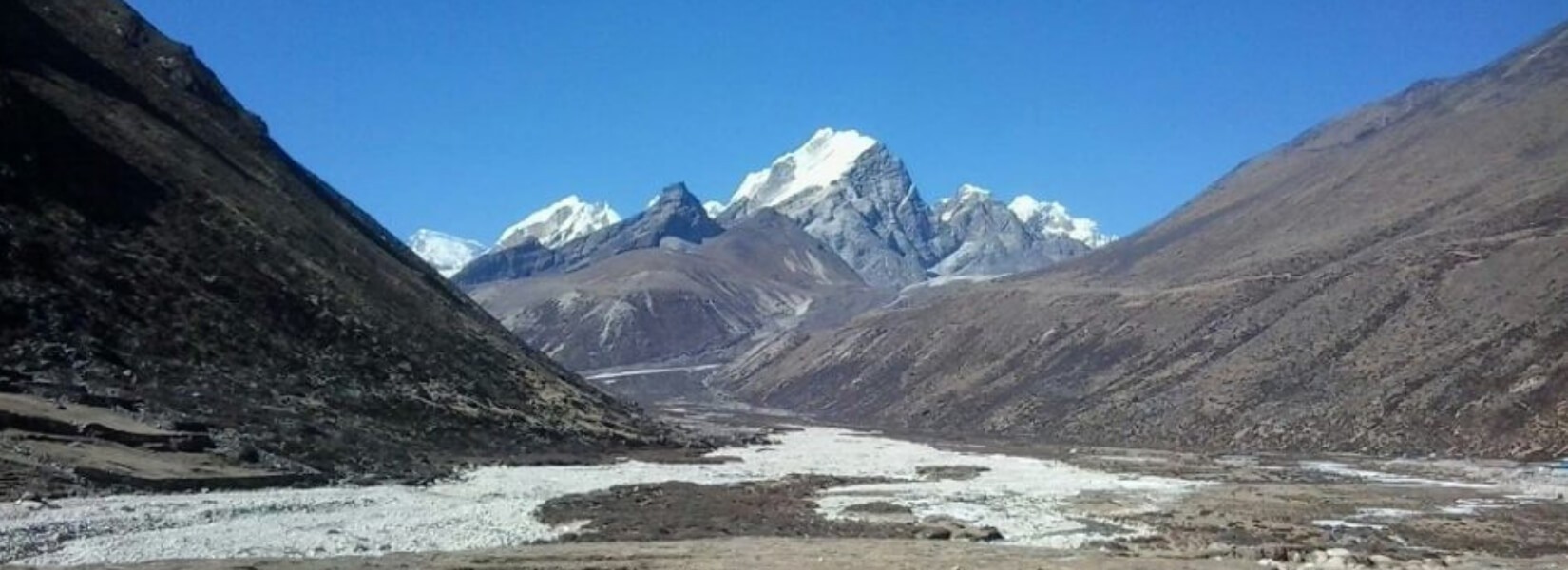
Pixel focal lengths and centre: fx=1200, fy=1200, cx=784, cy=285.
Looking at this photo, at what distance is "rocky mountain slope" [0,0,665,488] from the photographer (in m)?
49.9

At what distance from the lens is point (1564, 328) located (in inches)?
3167

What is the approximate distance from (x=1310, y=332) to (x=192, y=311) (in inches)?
3407

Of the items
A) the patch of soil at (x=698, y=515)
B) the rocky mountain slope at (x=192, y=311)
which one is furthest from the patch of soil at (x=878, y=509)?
the rocky mountain slope at (x=192, y=311)

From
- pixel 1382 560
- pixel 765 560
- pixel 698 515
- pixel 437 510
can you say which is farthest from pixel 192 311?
pixel 1382 560

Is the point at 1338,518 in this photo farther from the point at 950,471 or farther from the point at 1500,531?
the point at 950,471

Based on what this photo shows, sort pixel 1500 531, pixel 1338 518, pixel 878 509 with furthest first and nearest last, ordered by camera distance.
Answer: pixel 878 509 < pixel 1338 518 < pixel 1500 531

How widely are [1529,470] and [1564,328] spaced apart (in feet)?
74.1

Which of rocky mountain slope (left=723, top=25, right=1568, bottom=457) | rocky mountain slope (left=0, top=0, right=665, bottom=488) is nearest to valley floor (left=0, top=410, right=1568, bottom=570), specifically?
rocky mountain slope (left=0, top=0, right=665, bottom=488)

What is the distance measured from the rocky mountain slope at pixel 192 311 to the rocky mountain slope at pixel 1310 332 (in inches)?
1869

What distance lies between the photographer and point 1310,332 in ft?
339

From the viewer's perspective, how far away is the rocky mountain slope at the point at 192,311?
164 feet

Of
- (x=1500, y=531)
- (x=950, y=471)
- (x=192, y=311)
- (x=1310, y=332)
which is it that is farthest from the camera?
(x=1310, y=332)

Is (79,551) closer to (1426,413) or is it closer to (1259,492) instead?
(1259,492)

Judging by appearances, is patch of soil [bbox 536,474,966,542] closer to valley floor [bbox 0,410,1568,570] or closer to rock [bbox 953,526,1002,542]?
valley floor [bbox 0,410,1568,570]
